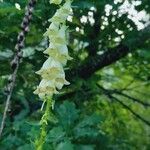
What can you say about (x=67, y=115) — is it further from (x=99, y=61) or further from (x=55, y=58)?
(x=99, y=61)

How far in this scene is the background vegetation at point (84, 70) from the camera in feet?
9.61

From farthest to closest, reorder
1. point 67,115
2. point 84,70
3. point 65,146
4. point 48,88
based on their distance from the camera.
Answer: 1. point 84,70
2. point 67,115
3. point 65,146
4. point 48,88

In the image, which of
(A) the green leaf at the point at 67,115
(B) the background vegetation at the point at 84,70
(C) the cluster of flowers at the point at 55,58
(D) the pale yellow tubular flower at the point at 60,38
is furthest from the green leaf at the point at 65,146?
(D) the pale yellow tubular flower at the point at 60,38

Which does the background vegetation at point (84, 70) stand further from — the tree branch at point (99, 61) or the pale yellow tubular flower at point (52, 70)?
the pale yellow tubular flower at point (52, 70)

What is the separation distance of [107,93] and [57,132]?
1698 millimetres

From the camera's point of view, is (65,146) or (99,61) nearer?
(65,146)

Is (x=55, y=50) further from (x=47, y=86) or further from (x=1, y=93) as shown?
(x=1, y=93)

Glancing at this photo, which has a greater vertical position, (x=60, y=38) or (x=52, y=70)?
(x=60, y=38)

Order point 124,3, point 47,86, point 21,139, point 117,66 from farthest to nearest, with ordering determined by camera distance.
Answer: point 117,66 → point 124,3 → point 21,139 → point 47,86

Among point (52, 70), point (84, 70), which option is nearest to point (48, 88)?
point (52, 70)

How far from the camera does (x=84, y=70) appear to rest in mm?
4070

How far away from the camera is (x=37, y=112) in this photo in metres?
3.73

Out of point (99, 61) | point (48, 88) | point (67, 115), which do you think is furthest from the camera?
point (99, 61)

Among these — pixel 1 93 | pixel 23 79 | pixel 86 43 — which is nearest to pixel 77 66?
pixel 86 43
